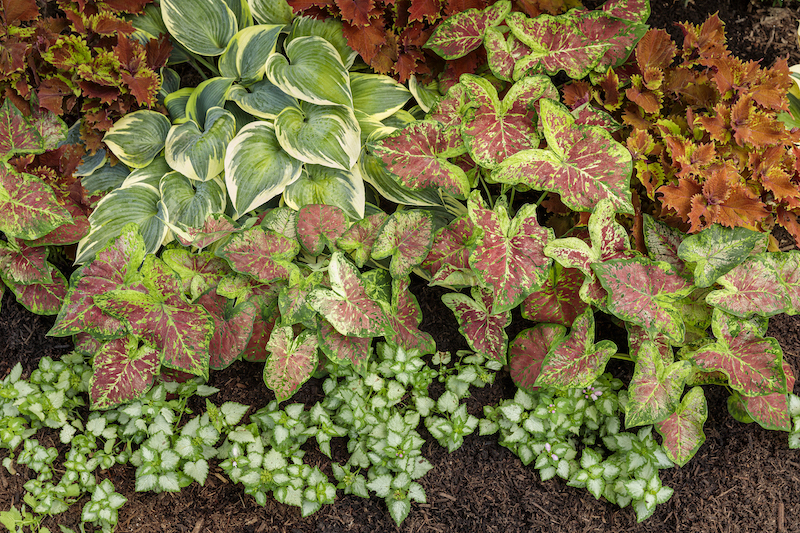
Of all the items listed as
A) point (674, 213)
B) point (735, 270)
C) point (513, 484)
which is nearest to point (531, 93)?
point (674, 213)

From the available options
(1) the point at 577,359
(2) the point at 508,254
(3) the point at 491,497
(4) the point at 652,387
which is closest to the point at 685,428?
(4) the point at 652,387

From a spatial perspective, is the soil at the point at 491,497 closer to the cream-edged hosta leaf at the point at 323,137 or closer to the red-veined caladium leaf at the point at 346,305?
the red-veined caladium leaf at the point at 346,305

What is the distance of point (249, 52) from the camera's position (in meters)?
1.94

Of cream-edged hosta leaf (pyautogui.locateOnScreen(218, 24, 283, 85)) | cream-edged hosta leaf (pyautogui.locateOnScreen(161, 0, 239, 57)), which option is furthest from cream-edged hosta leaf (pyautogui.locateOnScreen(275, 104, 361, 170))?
cream-edged hosta leaf (pyautogui.locateOnScreen(161, 0, 239, 57))

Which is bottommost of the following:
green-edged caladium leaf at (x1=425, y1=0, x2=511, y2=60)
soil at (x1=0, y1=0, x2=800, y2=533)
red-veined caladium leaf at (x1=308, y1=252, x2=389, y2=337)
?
soil at (x1=0, y1=0, x2=800, y2=533)

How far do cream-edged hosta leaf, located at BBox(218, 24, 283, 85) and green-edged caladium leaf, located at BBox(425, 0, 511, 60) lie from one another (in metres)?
0.56

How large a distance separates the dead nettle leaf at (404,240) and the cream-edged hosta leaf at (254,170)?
418 millimetres

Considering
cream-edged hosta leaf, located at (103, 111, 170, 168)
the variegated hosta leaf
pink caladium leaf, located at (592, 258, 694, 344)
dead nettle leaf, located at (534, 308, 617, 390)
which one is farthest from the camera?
cream-edged hosta leaf, located at (103, 111, 170, 168)

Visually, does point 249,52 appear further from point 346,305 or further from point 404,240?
point 346,305

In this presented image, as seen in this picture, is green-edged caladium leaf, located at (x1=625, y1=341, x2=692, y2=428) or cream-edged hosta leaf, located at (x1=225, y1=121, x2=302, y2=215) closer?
green-edged caladium leaf, located at (x1=625, y1=341, x2=692, y2=428)

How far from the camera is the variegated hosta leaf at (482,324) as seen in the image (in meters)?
1.82

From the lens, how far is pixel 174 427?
186 cm

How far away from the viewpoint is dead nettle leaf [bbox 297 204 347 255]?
1.76 meters

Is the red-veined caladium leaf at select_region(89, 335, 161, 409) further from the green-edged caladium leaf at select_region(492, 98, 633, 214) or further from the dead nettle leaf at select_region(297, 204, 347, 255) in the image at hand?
the green-edged caladium leaf at select_region(492, 98, 633, 214)
